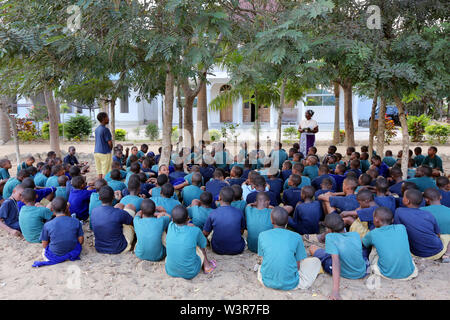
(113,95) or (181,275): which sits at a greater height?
(113,95)

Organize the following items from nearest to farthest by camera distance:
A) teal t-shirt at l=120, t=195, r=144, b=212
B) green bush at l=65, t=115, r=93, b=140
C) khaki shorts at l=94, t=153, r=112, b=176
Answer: teal t-shirt at l=120, t=195, r=144, b=212
khaki shorts at l=94, t=153, r=112, b=176
green bush at l=65, t=115, r=93, b=140

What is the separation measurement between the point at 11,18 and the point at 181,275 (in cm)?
470

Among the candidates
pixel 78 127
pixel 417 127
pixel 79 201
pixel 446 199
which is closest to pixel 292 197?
pixel 446 199

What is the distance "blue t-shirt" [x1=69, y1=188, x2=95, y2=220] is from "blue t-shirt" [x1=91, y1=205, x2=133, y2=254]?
118 cm

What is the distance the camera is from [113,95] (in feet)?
28.7

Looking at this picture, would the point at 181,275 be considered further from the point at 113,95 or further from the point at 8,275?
the point at 113,95

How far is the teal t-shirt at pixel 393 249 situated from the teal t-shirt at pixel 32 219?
12.8 feet

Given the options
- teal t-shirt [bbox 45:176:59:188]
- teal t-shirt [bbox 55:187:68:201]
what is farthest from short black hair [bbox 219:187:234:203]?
teal t-shirt [bbox 45:176:59:188]

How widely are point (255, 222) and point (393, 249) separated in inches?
60.1

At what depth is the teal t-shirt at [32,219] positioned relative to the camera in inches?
179

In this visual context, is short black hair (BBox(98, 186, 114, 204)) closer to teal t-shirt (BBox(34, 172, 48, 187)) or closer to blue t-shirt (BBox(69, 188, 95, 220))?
blue t-shirt (BBox(69, 188, 95, 220))

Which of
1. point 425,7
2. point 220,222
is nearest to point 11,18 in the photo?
point 220,222

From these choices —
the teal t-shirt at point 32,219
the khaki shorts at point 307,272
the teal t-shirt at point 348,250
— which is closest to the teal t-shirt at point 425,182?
the teal t-shirt at point 348,250

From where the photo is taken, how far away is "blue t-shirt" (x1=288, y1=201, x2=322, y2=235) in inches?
187
